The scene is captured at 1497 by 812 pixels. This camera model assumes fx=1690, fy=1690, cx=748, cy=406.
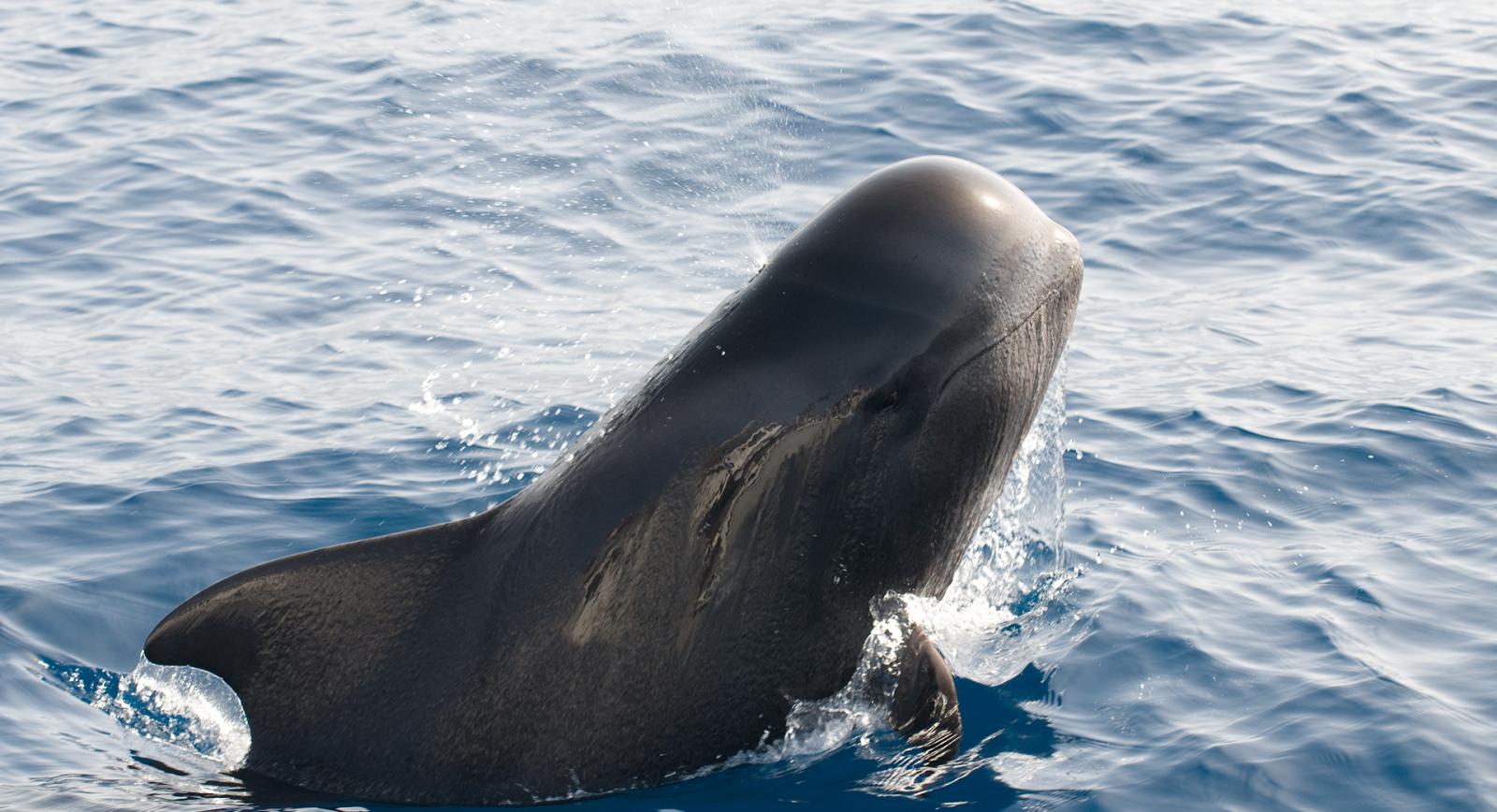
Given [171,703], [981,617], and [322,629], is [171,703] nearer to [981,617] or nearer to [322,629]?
[322,629]

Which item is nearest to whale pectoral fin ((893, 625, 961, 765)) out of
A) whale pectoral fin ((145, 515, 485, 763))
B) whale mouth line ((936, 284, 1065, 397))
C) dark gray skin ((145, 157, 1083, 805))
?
dark gray skin ((145, 157, 1083, 805))

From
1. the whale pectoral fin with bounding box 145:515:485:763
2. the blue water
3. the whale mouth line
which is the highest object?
the whale mouth line

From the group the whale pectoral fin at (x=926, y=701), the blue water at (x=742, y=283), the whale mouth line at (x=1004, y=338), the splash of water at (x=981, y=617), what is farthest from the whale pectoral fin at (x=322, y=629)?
the whale mouth line at (x=1004, y=338)

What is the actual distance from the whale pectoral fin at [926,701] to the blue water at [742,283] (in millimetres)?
326

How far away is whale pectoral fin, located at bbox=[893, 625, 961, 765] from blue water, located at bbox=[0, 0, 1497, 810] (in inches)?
12.8

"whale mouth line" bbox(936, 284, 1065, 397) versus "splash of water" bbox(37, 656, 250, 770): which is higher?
"whale mouth line" bbox(936, 284, 1065, 397)

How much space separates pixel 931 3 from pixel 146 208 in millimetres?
13788

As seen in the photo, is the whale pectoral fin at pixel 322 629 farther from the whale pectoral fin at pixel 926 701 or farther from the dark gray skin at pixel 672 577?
the whale pectoral fin at pixel 926 701

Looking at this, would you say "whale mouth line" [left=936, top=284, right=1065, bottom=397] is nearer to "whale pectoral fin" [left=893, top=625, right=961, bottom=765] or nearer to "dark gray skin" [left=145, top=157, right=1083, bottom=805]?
"dark gray skin" [left=145, top=157, right=1083, bottom=805]

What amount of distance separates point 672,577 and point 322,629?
4.99 ft

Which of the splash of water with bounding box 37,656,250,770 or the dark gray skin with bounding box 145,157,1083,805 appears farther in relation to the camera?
the splash of water with bounding box 37,656,250,770

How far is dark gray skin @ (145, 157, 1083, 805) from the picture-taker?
7.14 m

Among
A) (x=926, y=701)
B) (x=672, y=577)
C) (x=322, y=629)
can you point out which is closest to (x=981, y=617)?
(x=926, y=701)

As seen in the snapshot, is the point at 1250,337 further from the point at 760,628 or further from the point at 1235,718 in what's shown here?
the point at 760,628
